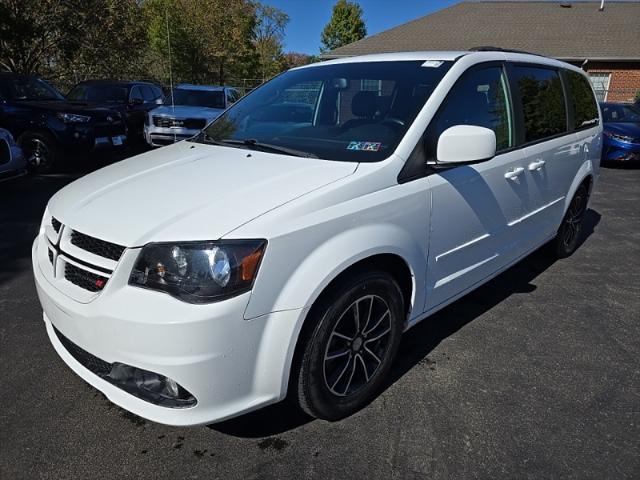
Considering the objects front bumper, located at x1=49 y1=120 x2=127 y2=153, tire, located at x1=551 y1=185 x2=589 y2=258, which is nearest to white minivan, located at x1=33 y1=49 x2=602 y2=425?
tire, located at x1=551 y1=185 x2=589 y2=258

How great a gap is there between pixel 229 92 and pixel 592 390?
11.2 meters

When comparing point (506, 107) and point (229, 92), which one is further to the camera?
point (229, 92)

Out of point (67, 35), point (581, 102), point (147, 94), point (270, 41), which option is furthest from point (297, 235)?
point (270, 41)

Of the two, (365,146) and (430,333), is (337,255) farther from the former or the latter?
(430,333)

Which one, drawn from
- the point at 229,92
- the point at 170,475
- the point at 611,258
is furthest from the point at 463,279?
the point at 229,92

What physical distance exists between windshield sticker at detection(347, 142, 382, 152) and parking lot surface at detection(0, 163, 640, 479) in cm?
134

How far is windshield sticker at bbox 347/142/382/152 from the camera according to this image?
7.88ft

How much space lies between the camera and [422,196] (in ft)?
7.86

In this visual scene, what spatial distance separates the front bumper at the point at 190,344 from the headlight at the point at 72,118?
7297mm

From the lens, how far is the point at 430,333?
3.25m

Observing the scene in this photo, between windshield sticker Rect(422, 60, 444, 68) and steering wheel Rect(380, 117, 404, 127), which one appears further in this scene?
windshield sticker Rect(422, 60, 444, 68)

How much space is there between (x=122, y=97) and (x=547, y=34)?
20590 millimetres

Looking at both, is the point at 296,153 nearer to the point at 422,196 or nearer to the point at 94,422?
the point at 422,196

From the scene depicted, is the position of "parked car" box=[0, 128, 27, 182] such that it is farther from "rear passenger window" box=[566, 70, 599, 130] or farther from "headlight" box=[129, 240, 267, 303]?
"rear passenger window" box=[566, 70, 599, 130]
